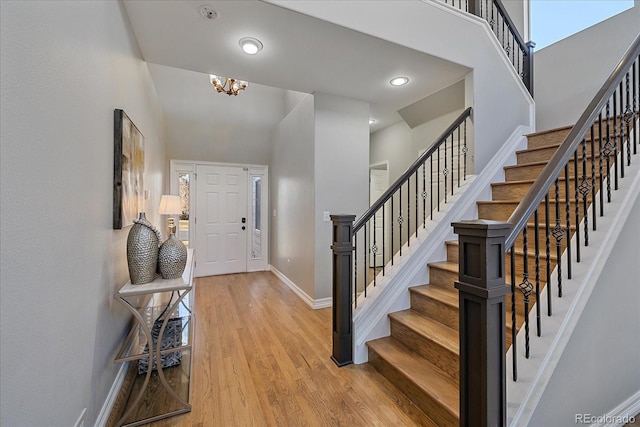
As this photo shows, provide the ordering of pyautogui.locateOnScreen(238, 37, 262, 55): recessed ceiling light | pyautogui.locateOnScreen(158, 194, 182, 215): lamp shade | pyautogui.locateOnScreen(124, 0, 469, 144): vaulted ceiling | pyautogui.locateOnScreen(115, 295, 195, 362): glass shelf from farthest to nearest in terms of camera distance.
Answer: pyautogui.locateOnScreen(158, 194, 182, 215): lamp shade → pyautogui.locateOnScreen(238, 37, 262, 55): recessed ceiling light → pyautogui.locateOnScreen(124, 0, 469, 144): vaulted ceiling → pyautogui.locateOnScreen(115, 295, 195, 362): glass shelf

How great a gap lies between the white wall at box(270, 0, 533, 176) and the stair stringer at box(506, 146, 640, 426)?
152cm

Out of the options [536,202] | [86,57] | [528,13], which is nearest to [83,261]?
[86,57]

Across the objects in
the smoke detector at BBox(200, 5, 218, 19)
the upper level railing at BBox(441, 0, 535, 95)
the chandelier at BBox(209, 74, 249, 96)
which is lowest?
the smoke detector at BBox(200, 5, 218, 19)

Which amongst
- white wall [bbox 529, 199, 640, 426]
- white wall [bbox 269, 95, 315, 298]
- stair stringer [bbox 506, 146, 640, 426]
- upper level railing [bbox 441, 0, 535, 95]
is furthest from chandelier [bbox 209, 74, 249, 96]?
white wall [bbox 529, 199, 640, 426]

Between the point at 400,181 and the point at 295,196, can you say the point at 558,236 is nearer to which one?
the point at 400,181

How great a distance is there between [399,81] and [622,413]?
3.26 metres

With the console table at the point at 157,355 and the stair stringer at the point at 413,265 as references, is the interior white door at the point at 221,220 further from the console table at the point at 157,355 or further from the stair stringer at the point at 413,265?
the stair stringer at the point at 413,265

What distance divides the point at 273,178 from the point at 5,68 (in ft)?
15.0

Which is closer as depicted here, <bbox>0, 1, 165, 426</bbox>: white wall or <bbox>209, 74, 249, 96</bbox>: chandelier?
<bbox>0, 1, 165, 426</bbox>: white wall

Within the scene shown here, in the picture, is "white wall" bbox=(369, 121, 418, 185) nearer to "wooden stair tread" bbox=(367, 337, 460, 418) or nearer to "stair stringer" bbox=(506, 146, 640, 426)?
"stair stringer" bbox=(506, 146, 640, 426)

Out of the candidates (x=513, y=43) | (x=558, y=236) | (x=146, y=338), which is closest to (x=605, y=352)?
(x=558, y=236)

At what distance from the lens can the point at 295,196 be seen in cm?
420

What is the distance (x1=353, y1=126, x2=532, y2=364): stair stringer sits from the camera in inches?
91.4

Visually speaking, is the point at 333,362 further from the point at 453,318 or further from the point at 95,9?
the point at 95,9
